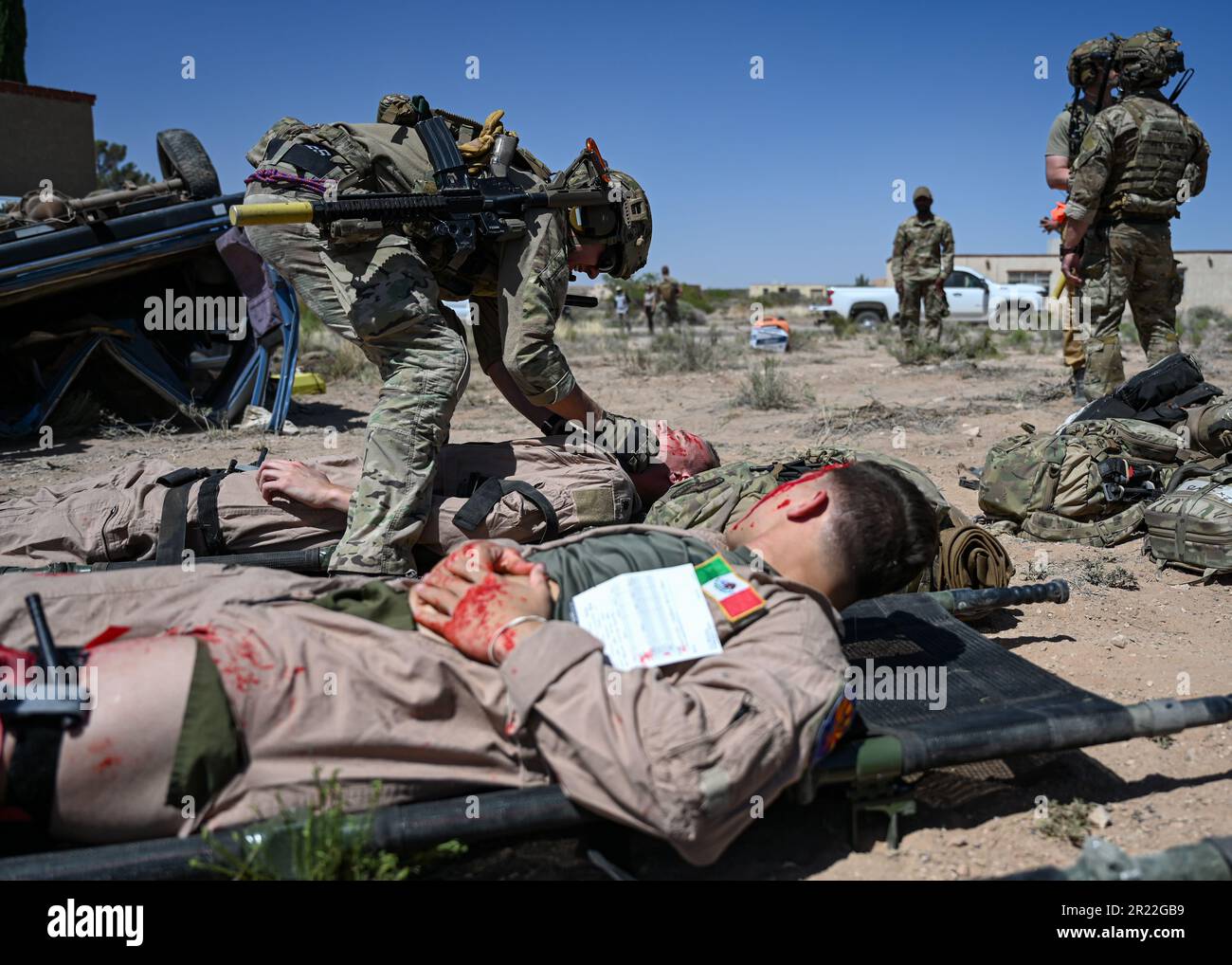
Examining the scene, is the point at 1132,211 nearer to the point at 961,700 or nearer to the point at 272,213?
the point at 961,700

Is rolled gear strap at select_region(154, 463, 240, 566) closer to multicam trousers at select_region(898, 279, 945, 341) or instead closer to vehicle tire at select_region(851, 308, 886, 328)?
multicam trousers at select_region(898, 279, 945, 341)

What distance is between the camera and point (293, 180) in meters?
3.28

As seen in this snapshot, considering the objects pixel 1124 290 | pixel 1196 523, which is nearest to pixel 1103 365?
pixel 1124 290

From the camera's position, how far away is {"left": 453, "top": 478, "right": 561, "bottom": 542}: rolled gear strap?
3.13 meters

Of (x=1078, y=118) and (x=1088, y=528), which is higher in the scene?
(x=1078, y=118)

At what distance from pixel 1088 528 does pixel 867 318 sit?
1949 cm

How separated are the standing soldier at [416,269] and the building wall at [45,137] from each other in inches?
361

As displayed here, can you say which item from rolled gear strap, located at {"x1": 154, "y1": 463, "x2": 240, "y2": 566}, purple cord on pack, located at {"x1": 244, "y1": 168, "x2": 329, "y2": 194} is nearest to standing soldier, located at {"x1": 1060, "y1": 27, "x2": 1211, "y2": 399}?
purple cord on pack, located at {"x1": 244, "y1": 168, "x2": 329, "y2": 194}

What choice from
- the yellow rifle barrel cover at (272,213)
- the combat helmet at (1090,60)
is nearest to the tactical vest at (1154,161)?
the combat helmet at (1090,60)

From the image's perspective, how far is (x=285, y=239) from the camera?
11.6ft

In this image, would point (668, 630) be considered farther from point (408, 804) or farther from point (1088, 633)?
point (1088, 633)

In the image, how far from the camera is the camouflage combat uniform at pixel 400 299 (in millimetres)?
3074

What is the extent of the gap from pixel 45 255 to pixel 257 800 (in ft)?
19.0
